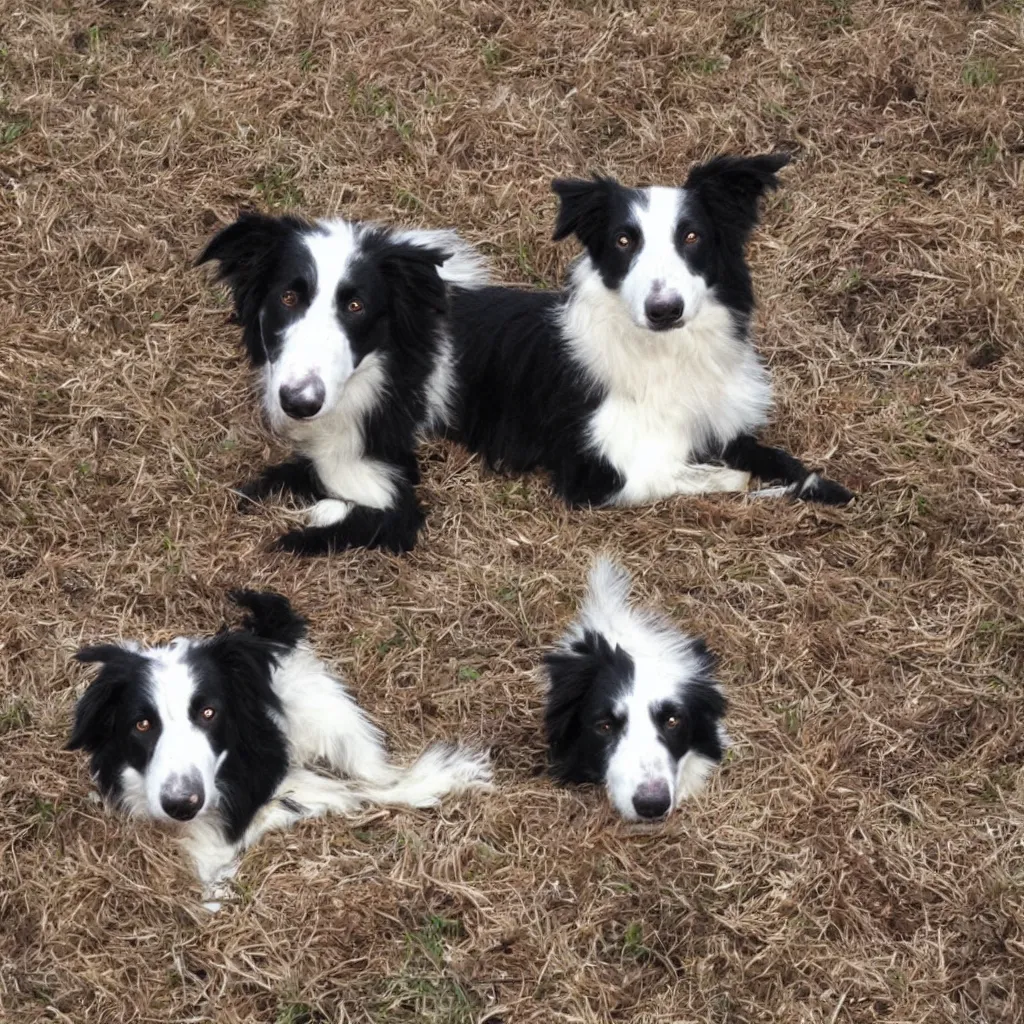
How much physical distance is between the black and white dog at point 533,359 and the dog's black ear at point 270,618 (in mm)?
849

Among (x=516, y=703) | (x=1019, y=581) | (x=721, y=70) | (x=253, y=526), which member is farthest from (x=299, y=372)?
(x=721, y=70)

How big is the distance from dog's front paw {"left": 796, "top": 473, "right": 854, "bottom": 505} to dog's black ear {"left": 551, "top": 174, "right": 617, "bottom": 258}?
1.31 m

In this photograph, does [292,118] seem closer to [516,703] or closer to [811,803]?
[516,703]

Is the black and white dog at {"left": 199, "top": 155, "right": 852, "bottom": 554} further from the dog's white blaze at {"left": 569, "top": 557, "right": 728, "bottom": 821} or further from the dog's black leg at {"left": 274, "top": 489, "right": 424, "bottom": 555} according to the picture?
the dog's white blaze at {"left": 569, "top": 557, "right": 728, "bottom": 821}

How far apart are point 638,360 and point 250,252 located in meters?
1.65

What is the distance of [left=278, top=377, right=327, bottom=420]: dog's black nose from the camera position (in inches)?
227

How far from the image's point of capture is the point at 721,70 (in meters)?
8.38

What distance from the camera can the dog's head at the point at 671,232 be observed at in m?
6.04

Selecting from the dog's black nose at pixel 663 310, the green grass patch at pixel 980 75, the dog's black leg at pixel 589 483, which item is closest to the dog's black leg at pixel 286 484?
the dog's black leg at pixel 589 483

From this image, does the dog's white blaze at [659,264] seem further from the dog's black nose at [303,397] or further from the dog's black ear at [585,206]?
the dog's black nose at [303,397]

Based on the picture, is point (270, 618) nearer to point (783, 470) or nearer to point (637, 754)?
point (637, 754)

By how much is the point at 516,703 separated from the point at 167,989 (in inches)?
62.3

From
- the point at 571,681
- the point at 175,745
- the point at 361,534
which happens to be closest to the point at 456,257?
the point at 361,534

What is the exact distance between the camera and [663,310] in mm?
5988
